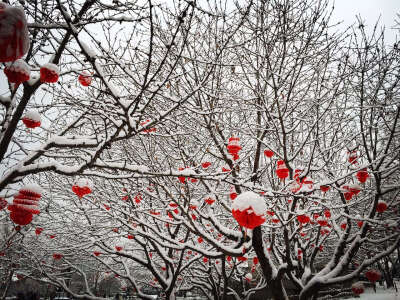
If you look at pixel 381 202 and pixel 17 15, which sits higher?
pixel 17 15

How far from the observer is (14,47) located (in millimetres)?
1147

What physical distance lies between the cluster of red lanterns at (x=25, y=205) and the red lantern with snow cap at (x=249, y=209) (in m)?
2.16

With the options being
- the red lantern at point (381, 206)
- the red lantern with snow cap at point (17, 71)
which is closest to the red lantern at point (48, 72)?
the red lantern with snow cap at point (17, 71)

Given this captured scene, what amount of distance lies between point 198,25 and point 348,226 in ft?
17.2

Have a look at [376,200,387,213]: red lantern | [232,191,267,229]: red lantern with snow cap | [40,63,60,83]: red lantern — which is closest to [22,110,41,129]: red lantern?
[40,63,60,83]: red lantern

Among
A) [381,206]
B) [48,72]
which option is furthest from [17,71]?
[381,206]

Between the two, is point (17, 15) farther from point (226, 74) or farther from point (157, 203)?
point (157, 203)

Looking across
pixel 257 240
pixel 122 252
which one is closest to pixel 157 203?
pixel 122 252

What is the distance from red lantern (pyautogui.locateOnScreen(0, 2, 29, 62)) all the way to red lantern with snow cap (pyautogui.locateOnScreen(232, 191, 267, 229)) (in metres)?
2.08

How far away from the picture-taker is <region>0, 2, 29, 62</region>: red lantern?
3.67ft

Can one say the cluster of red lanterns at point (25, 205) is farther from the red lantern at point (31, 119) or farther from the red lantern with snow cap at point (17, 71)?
the red lantern with snow cap at point (17, 71)

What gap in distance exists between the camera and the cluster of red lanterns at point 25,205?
252cm

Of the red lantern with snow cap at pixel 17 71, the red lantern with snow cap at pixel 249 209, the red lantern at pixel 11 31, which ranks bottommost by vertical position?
the red lantern with snow cap at pixel 249 209

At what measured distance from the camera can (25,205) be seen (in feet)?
8.38
